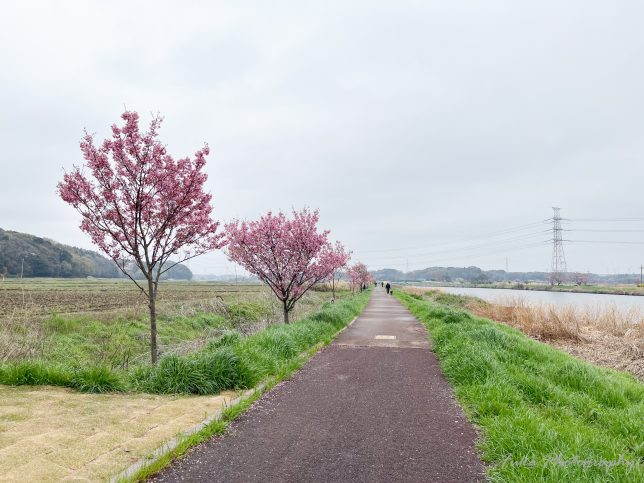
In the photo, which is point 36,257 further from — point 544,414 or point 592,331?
point 544,414

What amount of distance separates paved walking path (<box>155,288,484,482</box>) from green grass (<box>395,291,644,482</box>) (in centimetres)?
28

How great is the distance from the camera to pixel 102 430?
4.37 m

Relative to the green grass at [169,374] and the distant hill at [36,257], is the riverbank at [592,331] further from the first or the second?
the distant hill at [36,257]

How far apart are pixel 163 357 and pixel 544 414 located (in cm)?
629

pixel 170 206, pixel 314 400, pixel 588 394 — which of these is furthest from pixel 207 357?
pixel 588 394

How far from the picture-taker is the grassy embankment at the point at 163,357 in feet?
20.2

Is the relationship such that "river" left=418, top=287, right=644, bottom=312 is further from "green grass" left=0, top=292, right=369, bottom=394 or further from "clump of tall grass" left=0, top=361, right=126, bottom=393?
"clump of tall grass" left=0, top=361, right=126, bottom=393

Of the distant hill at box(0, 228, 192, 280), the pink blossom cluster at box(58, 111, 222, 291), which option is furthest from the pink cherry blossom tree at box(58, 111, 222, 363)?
the distant hill at box(0, 228, 192, 280)

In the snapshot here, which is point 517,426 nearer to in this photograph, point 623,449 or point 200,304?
point 623,449

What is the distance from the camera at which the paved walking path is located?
145 inches

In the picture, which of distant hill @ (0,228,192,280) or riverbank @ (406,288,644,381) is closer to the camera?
riverbank @ (406,288,644,381)

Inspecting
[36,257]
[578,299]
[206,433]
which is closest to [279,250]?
[206,433]

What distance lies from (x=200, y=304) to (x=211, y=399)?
53.9ft

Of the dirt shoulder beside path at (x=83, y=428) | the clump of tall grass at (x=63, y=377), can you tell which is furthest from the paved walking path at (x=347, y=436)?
the clump of tall grass at (x=63, y=377)
